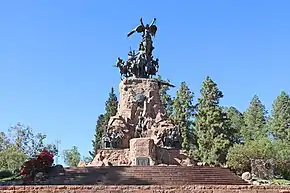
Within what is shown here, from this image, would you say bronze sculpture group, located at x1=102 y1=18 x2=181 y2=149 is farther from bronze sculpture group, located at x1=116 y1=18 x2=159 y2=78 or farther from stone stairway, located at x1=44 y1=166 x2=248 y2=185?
stone stairway, located at x1=44 y1=166 x2=248 y2=185

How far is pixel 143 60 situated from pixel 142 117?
435cm

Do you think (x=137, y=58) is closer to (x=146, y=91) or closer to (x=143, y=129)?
(x=146, y=91)

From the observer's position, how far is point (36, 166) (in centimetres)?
2095

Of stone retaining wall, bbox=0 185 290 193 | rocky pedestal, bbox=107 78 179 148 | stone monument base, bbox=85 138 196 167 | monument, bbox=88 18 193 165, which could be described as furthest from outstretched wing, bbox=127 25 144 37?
stone retaining wall, bbox=0 185 290 193

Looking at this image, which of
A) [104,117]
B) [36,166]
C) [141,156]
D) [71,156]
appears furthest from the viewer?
[71,156]

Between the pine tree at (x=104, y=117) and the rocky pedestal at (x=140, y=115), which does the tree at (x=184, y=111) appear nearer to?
the pine tree at (x=104, y=117)

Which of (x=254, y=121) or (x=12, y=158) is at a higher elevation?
(x=254, y=121)

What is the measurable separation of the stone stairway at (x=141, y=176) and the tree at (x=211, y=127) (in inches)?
918

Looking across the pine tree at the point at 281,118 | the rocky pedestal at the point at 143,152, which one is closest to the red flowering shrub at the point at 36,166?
the rocky pedestal at the point at 143,152

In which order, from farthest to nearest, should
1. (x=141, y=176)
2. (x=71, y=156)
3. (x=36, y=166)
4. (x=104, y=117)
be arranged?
(x=71, y=156), (x=104, y=117), (x=36, y=166), (x=141, y=176)

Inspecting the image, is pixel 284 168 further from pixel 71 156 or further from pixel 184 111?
pixel 71 156

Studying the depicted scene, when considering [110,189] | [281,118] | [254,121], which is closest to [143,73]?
[110,189]

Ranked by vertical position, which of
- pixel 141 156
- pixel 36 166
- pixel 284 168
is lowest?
pixel 36 166

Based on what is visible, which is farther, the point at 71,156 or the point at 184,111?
the point at 71,156
